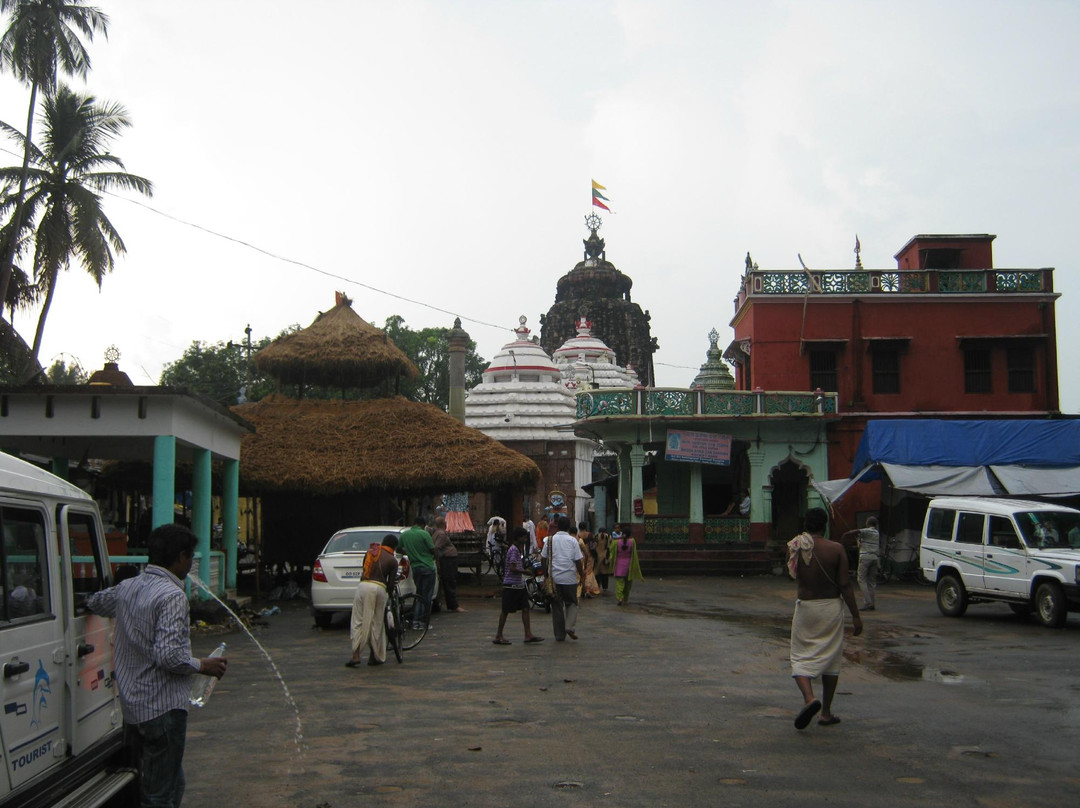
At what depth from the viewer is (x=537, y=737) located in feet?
24.5

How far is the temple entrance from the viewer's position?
30625 mm

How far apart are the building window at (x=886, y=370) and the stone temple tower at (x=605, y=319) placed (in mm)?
30131

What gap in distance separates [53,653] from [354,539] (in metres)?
10.9

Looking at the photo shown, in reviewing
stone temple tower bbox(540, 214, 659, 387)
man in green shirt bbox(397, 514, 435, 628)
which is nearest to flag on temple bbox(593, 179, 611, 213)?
stone temple tower bbox(540, 214, 659, 387)

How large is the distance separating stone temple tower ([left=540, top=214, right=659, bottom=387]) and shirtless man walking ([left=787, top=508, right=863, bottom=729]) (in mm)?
51473

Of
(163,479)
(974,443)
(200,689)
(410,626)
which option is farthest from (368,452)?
(200,689)

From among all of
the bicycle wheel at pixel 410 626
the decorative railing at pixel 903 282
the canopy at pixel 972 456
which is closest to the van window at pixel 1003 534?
the canopy at pixel 972 456

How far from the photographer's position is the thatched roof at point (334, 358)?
78.6 ft

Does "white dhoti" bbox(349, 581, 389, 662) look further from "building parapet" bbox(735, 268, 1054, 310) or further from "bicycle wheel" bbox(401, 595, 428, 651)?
"building parapet" bbox(735, 268, 1054, 310)

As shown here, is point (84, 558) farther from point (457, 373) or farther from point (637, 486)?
point (457, 373)

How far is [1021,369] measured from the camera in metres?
29.8

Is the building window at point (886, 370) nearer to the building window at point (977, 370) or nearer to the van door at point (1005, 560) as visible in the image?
the building window at point (977, 370)

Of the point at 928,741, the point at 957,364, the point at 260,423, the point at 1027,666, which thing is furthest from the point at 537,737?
the point at 957,364

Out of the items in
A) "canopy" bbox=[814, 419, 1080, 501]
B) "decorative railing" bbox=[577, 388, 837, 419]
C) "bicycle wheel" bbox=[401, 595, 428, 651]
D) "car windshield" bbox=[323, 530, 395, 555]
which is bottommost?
"bicycle wheel" bbox=[401, 595, 428, 651]
